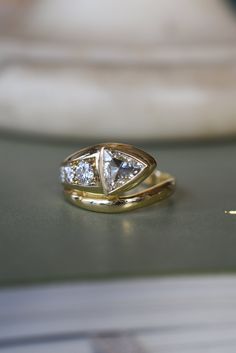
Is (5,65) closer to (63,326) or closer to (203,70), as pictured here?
(203,70)

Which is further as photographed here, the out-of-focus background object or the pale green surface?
the out-of-focus background object

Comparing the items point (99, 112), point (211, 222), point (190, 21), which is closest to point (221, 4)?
point (190, 21)

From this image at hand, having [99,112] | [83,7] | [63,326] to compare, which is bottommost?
[63,326]

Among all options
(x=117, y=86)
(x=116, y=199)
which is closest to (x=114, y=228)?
(x=116, y=199)

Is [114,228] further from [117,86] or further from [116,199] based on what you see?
[117,86]

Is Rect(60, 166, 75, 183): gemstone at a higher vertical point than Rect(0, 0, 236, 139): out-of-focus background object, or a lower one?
lower

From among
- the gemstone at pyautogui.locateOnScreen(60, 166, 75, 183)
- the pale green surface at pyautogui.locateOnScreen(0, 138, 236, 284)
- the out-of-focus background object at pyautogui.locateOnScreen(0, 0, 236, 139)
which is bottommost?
the pale green surface at pyautogui.locateOnScreen(0, 138, 236, 284)

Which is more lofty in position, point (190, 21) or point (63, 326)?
point (190, 21)

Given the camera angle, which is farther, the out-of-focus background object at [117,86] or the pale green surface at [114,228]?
the out-of-focus background object at [117,86]
